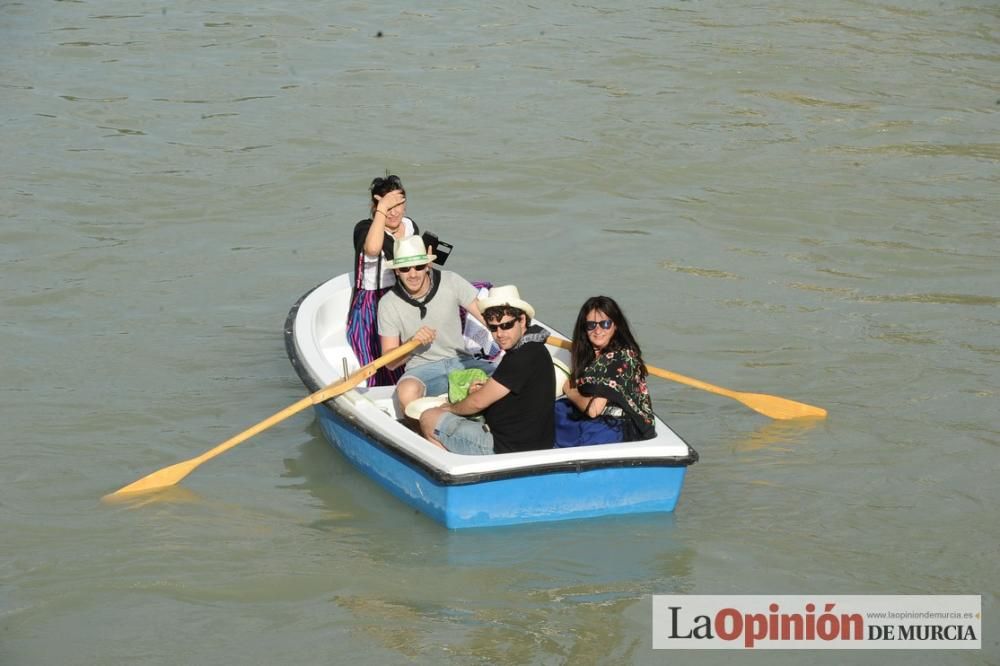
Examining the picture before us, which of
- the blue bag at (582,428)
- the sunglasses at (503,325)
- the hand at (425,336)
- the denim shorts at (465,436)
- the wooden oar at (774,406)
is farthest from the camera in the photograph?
the wooden oar at (774,406)

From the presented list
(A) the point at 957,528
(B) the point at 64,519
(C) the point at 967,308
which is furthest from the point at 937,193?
(B) the point at 64,519

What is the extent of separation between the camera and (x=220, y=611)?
599 cm

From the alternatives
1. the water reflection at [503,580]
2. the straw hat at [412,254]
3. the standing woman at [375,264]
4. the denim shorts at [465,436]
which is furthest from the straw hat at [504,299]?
the standing woman at [375,264]

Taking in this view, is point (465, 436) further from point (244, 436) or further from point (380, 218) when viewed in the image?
point (380, 218)

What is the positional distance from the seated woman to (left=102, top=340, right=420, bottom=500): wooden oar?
39.7 inches

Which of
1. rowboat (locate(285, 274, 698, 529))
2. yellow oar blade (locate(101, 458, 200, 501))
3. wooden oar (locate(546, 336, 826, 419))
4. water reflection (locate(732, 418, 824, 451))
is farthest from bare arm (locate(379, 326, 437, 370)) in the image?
water reflection (locate(732, 418, 824, 451))

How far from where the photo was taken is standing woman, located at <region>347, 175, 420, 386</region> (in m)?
7.66

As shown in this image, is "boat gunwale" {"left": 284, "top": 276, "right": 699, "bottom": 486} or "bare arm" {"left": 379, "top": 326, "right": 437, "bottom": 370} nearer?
"boat gunwale" {"left": 284, "top": 276, "right": 699, "bottom": 486}

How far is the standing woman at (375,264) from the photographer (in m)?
7.66

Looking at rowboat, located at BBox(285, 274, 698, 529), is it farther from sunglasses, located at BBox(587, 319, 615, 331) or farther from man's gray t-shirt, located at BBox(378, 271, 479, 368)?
man's gray t-shirt, located at BBox(378, 271, 479, 368)

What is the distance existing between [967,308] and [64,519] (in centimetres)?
615

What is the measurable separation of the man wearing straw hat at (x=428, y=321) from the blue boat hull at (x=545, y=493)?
792 millimetres

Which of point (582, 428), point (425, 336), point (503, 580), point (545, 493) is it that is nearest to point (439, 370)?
point (425, 336)

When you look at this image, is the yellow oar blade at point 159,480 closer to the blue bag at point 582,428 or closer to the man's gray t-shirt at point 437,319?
the man's gray t-shirt at point 437,319
